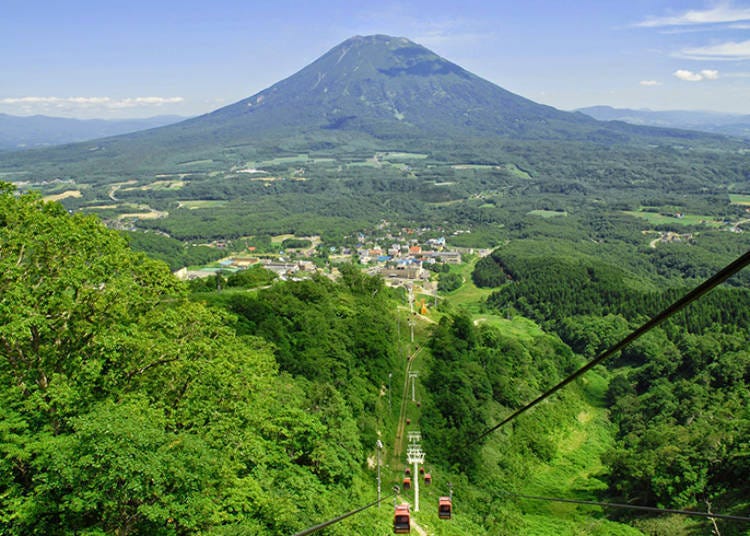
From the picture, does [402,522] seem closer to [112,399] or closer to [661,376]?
[112,399]

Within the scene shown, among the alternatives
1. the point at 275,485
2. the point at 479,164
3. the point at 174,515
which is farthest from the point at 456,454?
the point at 479,164

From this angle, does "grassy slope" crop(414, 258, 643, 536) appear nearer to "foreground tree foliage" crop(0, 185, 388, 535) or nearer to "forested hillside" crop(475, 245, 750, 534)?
"forested hillside" crop(475, 245, 750, 534)

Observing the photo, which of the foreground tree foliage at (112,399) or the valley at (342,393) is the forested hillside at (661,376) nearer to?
the valley at (342,393)

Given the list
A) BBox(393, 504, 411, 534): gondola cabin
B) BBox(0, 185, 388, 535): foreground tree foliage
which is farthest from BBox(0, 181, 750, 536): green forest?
BBox(393, 504, 411, 534): gondola cabin

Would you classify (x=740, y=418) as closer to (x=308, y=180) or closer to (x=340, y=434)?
(x=340, y=434)

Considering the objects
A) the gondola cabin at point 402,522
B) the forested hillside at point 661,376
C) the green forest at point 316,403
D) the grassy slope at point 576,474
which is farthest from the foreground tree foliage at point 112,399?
the forested hillside at point 661,376

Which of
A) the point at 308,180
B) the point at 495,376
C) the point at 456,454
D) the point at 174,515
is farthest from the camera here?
the point at 308,180
